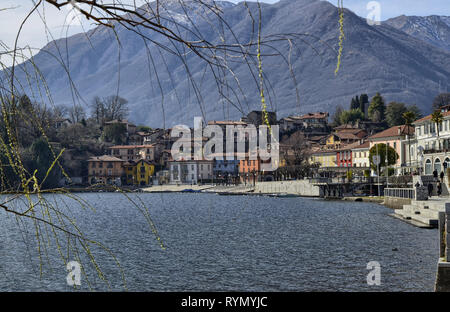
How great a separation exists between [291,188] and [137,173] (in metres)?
45.6

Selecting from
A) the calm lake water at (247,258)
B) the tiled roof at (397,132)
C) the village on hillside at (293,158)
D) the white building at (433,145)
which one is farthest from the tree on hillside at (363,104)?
the calm lake water at (247,258)

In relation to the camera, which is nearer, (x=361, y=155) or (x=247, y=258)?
(x=247, y=258)

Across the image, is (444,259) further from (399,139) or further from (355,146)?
(355,146)

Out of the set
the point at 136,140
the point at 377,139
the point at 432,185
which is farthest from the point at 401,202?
the point at 136,140

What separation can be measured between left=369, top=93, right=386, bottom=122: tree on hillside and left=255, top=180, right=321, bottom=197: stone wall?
167 ft

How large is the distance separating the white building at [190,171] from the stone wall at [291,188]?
87.1ft

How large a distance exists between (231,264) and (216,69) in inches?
740

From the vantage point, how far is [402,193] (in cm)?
4484

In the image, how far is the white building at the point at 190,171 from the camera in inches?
4643

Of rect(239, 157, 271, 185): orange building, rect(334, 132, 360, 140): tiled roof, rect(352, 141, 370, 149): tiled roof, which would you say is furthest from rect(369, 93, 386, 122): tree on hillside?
rect(352, 141, 370, 149): tiled roof

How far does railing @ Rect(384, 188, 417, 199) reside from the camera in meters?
40.4

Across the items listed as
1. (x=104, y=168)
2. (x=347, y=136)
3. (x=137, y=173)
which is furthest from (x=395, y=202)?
(x=104, y=168)

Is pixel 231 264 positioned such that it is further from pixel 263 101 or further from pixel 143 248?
pixel 263 101

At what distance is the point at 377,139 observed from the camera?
86.1 m
